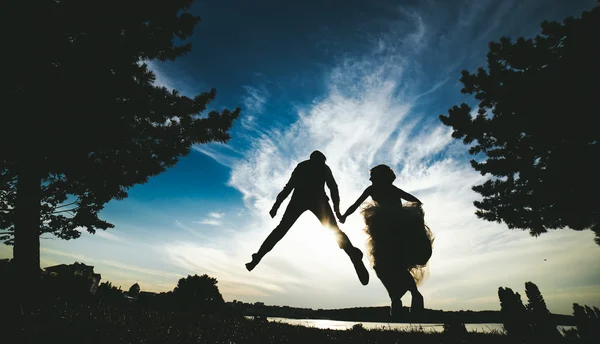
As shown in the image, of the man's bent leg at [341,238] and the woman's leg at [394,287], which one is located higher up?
the man's bent leg at [341,238]

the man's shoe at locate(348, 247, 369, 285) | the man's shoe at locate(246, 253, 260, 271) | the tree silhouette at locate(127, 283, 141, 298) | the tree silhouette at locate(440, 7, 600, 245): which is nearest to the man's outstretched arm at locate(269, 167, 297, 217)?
the man's shoe at locate(246, 253, 260, 271)

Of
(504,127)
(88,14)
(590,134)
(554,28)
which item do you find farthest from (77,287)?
(554,28)

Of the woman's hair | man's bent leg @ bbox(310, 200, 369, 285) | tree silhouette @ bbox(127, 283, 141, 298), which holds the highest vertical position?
the woman's hair

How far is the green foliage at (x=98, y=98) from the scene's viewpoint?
4.22m

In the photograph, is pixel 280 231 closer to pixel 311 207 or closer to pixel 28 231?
pixel 311 207

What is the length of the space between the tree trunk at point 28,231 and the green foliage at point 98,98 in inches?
5.0

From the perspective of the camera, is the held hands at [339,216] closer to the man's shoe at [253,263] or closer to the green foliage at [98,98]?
the man's shoe at [253,263]

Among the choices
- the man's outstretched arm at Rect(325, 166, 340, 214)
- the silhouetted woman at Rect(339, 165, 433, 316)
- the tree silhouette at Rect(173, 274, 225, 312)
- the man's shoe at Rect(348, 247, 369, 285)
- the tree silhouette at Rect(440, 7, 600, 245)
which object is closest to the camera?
the silhouetted woman at Rect(339, 165, 433, 316)

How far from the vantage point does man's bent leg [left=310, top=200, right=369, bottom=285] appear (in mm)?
3184

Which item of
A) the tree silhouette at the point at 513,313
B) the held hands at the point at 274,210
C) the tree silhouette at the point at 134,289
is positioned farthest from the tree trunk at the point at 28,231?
the tree silhouette at the point at 134,289

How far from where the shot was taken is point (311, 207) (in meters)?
3.39

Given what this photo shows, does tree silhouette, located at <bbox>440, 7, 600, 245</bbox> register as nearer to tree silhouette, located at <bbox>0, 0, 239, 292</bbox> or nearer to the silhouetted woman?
the silhouetted woman

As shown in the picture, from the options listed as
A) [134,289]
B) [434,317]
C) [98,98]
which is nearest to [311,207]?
[434,317]

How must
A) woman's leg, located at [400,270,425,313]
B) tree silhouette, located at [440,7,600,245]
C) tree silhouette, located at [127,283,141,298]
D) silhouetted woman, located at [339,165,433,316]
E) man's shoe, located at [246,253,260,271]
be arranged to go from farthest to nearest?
tree silhouette, located at [127,283,141,298] < tree silhouette, located at [440,7,600,245] < man's shoe, located at [246,253,260,271] < silhouetted woman, located at [339,165,433,316] < woman's leg, located at [400,270,425,313]
